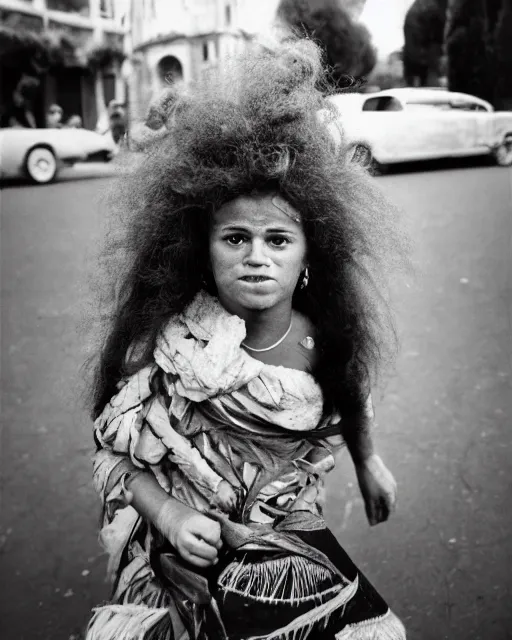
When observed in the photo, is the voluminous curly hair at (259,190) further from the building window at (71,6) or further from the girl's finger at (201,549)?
the building window at (71,6)

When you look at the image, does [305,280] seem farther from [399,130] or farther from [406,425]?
[406,425]

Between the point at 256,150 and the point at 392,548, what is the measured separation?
1263 millimetres

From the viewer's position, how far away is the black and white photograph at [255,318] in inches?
42.3

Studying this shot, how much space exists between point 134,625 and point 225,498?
0.26 m

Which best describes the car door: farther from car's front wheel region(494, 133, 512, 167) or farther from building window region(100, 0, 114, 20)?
building window region(100, 0, 114, 20)

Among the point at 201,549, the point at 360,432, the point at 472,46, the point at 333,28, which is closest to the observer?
the point at 201,549

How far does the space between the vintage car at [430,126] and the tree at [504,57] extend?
35mm

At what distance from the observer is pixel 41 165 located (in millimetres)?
1947

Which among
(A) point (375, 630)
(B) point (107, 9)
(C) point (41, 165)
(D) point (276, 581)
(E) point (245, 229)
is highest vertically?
(B) point (107, 9)

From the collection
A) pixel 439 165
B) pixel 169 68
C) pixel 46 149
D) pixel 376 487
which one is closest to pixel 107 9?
pixel 169 68

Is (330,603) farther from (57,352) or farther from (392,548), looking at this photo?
(57,352)

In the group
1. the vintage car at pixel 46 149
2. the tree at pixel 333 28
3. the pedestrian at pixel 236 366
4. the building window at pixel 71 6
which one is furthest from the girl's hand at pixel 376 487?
the building window at pixel 71 6

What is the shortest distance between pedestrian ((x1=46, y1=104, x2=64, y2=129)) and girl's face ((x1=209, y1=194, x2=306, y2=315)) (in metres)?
1.02

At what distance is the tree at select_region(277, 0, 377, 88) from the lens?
1.49 meters
